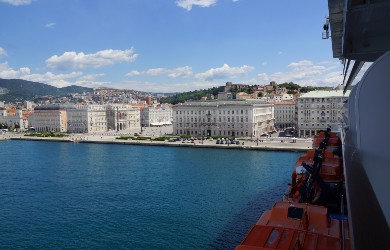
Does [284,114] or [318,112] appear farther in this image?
[284,114]

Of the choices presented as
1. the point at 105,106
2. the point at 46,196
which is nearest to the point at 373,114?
the point at 46,196

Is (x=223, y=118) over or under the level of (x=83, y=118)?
under

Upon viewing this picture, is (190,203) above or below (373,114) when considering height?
below

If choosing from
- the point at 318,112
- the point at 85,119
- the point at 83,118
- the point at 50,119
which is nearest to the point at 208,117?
the point at 318,112

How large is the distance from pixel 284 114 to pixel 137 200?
48.4 meters

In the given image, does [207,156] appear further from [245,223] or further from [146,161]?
[245,223]

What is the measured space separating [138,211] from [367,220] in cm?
1239

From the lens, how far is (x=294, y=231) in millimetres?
5059

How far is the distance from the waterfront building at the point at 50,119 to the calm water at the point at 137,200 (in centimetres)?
3731

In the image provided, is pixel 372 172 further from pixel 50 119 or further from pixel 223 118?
pixel 50 119

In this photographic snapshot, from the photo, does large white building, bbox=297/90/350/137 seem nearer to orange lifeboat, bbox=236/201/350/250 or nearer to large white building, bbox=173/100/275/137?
large white building, bbox=173/100/275/137

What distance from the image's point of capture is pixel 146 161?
109 feet

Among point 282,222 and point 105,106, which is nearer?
point 282,222

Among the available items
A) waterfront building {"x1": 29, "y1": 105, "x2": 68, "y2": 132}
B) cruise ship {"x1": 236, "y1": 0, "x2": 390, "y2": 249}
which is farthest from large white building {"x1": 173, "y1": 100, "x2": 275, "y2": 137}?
cruise ship {"x1": 236, "y1": 0, "x2": 390, "y2": 249}
